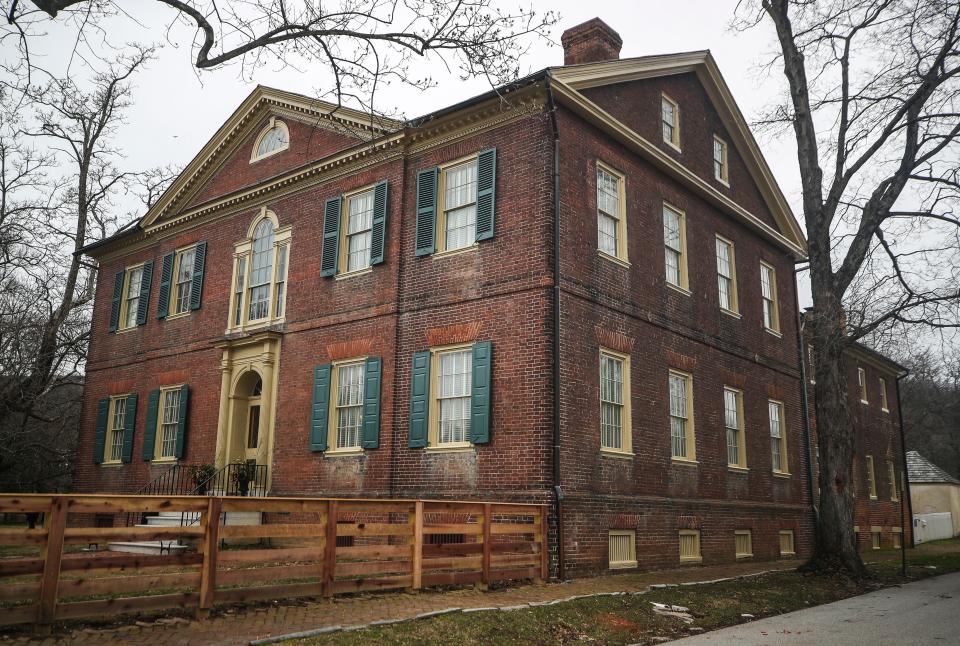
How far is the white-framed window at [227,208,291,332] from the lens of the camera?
1833cm

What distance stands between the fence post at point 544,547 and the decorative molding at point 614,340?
345cm

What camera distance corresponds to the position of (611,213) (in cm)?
1574

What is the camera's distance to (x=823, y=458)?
15.6m

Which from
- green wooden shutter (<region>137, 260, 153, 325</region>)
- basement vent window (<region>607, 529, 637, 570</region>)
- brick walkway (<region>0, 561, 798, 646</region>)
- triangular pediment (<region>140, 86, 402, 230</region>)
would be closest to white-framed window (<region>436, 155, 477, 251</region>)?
triangular pediment (<region>140, 86, 402, 230</region>)

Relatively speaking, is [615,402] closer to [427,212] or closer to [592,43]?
[427,212]

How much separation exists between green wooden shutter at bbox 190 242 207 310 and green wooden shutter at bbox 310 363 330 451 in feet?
16.9

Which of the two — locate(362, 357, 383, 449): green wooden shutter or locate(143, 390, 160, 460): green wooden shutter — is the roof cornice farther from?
locate(143, 390, 160, 460): green wooden shutter

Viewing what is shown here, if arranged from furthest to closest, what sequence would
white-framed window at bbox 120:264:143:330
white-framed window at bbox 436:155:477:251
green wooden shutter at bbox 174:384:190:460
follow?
white-framed window at bbox 120:264:143:330, green wooden shutter at bbox 174:384:190:460, white-framed window at bbox 436:155:477:251

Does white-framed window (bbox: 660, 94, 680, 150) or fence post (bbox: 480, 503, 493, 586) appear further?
white-framed window (bbox: 660, 94, 680, 150)

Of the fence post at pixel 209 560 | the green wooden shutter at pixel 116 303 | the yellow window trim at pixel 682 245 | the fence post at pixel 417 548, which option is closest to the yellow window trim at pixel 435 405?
the fence post at pixel 417 548

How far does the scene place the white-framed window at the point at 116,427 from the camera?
2150cm

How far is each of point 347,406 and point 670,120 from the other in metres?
9.51

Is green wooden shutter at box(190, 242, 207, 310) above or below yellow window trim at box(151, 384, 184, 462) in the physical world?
above

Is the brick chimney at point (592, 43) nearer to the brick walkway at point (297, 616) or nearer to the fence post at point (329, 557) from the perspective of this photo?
the brick walkway at point (297, 616)
